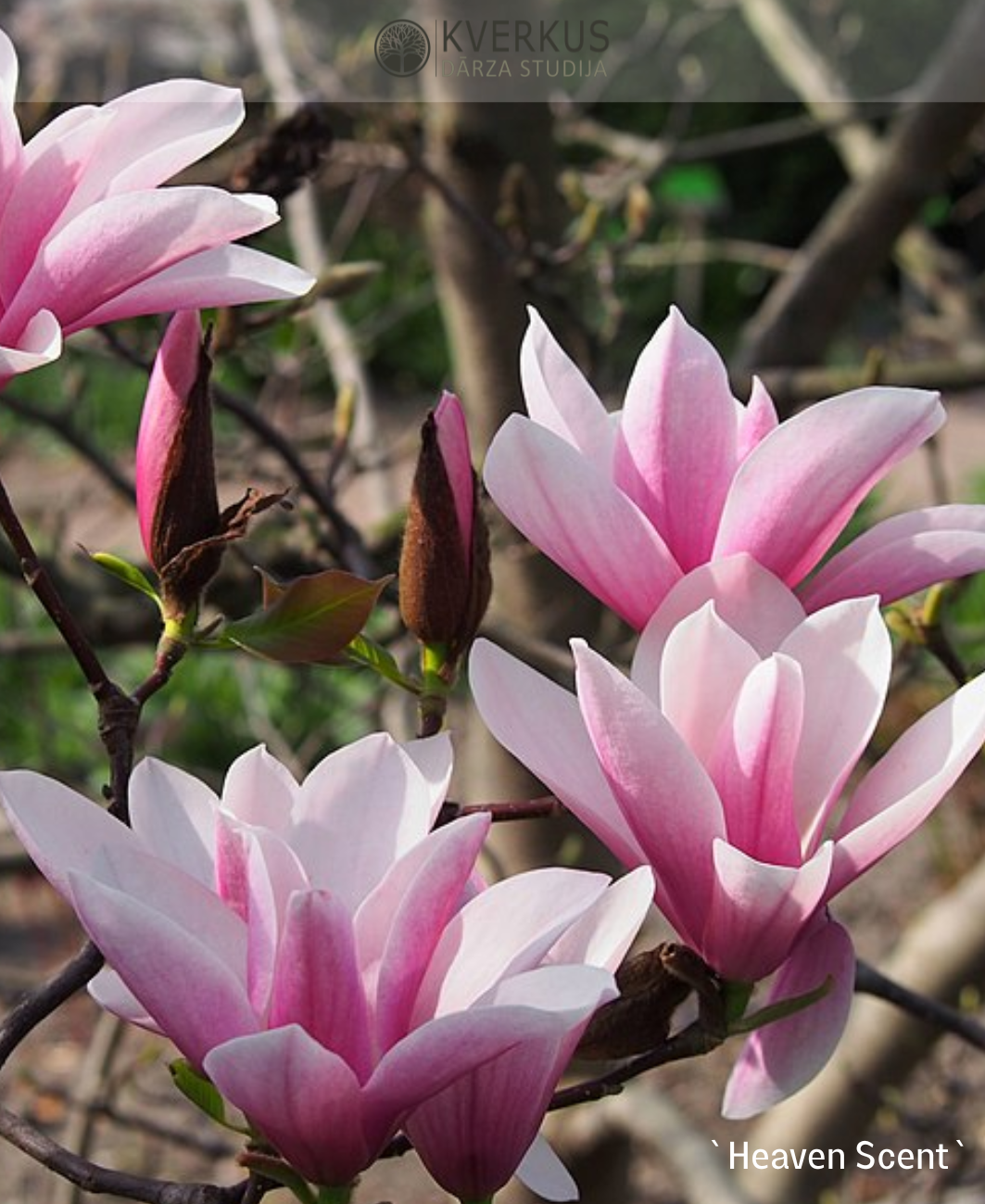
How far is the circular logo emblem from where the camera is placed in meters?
1.55

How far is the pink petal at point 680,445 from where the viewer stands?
604 millimetres

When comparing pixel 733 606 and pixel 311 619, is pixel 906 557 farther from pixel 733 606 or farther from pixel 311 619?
pixel 311 619

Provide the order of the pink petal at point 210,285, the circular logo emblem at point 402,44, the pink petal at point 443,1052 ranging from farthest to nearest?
the circular logo emblem at point 402,44
the pink petal at point 210,285
the pink petal at point 443,1052

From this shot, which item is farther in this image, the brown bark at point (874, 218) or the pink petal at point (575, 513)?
the brown bark at point (874, 218)

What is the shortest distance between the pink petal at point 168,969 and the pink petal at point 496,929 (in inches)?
2.2

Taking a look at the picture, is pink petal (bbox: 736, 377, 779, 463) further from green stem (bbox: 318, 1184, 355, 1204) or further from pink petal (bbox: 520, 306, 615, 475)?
green stem (bbox: 318, 1184, 355, 1204)

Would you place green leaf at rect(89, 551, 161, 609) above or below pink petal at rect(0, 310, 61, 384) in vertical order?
below

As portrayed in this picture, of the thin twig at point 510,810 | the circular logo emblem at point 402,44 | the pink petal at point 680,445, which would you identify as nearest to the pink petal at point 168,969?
the thin twig at point 510,810

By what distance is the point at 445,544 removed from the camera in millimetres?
603

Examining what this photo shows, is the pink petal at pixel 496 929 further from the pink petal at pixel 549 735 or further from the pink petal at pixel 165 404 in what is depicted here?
the pink petal at pixel 165 404

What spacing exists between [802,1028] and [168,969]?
0.23 meters

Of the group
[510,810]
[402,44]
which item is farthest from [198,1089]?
[402,44]

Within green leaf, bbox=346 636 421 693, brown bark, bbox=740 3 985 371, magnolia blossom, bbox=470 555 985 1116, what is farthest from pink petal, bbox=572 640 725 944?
brown bark, bbox=740 3 985 371

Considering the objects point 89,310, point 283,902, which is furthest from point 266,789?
point 89,310
